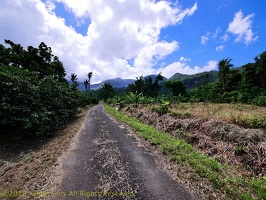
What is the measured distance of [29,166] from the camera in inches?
179

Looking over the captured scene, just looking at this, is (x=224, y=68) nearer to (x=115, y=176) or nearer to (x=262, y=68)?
(x=262, y=68)

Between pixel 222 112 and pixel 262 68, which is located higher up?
pixel 262 68

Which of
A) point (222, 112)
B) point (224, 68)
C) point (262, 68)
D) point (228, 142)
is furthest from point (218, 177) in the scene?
point (224, 68)

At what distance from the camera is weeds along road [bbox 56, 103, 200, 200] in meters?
3.26

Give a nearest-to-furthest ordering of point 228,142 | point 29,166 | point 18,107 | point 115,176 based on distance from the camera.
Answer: point 115,176 < point 29,166 < point 228,142 < point 18,107

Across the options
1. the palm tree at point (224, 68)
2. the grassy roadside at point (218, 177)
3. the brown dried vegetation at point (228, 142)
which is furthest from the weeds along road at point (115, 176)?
the palm tree at point (224, 68)

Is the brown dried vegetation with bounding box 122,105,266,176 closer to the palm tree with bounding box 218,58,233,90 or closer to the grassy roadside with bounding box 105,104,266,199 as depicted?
the grassy roadside with bounding box 105,104,266,199

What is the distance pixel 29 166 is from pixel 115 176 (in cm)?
279

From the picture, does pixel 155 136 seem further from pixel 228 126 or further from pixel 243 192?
pixel 243 192

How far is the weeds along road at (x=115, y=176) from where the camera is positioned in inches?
128

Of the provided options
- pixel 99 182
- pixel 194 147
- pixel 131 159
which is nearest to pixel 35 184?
pixel 99 182

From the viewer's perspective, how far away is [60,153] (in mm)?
5492

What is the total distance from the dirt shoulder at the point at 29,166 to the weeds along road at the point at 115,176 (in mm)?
400

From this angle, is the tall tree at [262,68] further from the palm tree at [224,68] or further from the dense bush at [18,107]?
the dense bush at [18,107]
